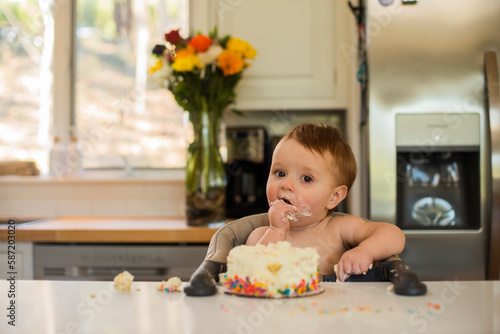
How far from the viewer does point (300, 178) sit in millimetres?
1171

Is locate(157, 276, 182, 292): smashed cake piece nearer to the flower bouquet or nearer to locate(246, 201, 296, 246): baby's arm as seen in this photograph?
locate(246, 201, 296, 246): baby's arm

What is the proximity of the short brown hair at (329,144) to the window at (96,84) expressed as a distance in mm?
1751

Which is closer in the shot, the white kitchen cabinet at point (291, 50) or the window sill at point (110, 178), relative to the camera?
the white kitchen cabinet at point (291, 50)

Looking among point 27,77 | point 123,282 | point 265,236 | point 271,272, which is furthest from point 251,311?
point 27,77

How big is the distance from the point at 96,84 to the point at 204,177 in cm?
107

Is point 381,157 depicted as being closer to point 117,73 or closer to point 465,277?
point 465,277

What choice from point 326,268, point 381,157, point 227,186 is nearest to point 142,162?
point 227,186

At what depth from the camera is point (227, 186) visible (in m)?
2.44

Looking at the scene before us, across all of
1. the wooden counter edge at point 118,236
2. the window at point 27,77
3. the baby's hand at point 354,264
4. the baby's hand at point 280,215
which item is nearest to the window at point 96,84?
the window at point 27,77

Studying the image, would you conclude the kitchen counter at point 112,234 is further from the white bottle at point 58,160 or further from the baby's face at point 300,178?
the baby's face at point 300,178

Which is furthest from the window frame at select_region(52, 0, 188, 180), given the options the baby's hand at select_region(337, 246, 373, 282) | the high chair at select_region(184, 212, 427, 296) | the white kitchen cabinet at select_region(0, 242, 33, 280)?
the baby's hand at select_region(337, 246, 373, 282)

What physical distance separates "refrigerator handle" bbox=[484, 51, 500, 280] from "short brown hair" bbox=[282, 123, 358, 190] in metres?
0.97

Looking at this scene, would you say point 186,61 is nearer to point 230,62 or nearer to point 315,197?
point 230,62

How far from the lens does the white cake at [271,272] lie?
786 mm
